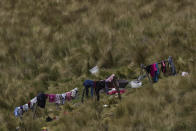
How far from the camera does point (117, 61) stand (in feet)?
30.1

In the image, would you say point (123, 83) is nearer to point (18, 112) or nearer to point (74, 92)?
point (74, 92)

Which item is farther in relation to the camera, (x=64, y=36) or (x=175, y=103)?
(x=64, y=36)

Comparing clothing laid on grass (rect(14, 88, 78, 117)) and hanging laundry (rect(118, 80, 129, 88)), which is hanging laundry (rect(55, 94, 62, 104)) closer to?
clothing laid on grass (rect(14, 88, 78, 117))

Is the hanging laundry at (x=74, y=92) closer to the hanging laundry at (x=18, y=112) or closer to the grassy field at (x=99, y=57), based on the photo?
the grassy field at (x=99, y=57)

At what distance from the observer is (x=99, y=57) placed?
9461 millimetres

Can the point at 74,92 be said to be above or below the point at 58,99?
above

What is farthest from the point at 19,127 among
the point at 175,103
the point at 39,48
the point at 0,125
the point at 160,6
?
the point at 160,6

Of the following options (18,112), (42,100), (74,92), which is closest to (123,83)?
(74,92)

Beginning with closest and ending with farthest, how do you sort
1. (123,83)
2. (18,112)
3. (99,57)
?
(18,112) → (123,83) → (99,57)

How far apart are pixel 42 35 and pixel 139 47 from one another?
13.1 ft

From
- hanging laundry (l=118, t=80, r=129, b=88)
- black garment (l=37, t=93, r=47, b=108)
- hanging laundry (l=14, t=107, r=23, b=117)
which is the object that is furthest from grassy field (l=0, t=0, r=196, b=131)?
hanging laundry (l=118, t=80, r=129, b=88)

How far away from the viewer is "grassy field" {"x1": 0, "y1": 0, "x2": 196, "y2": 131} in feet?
18.1

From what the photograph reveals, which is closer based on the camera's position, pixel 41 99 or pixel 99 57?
pixel 41 99

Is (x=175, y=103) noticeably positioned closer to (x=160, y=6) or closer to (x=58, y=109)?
(x=58, y=109)
